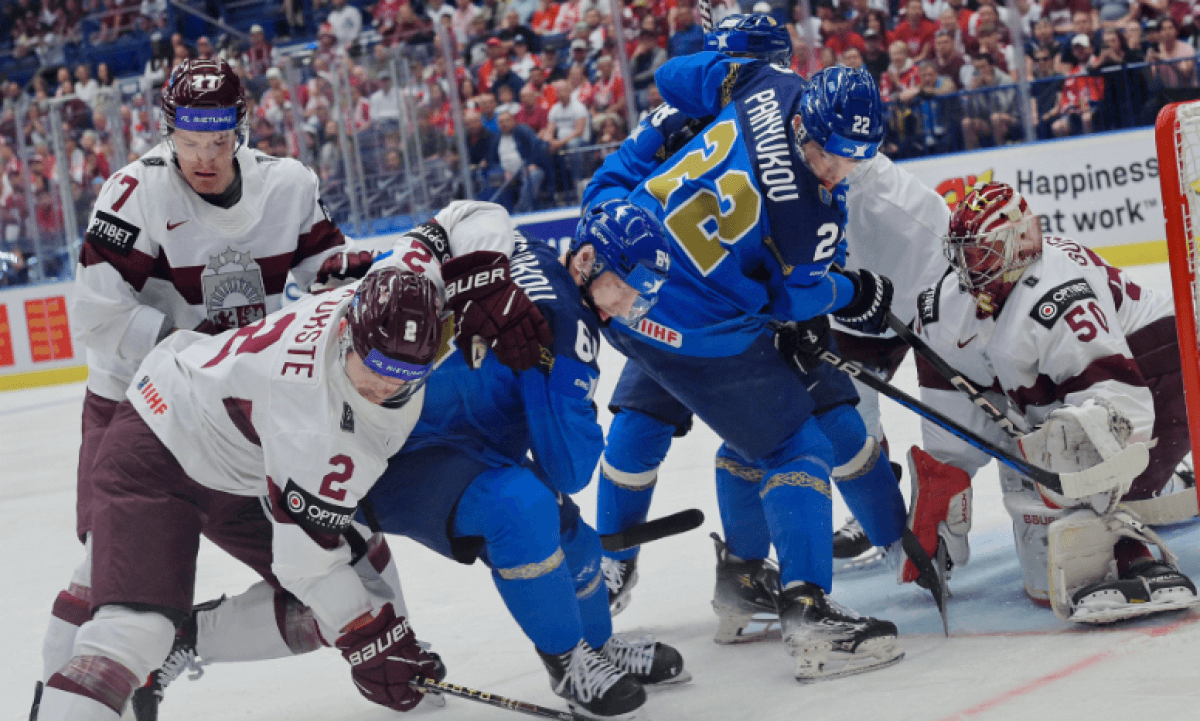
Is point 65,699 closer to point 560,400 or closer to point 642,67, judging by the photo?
point 560,400

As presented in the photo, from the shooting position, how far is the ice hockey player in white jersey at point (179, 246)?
8.39 ft

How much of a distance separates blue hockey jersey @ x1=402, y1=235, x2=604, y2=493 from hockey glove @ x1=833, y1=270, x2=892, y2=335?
774 mm

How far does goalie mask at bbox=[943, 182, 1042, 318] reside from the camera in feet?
9.18

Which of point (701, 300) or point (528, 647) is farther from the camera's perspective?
point (528, 647)

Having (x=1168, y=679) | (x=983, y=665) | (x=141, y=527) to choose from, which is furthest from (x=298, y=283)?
(x=1168, y=679)

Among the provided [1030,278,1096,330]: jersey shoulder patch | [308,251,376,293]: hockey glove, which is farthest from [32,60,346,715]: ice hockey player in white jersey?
[1030,278,1096,330]: jersey shoulder patch

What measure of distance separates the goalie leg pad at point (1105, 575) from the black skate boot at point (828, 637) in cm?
37

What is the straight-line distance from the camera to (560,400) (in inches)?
92.7

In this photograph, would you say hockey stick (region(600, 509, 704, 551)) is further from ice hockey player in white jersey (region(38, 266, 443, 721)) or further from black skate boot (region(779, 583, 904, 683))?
ice hockey player in white jersey (region(38, 266, 443, 721))

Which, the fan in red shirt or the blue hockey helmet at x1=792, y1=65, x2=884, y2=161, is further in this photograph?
the fan in red shirt

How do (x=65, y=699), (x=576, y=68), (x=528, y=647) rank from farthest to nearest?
(x=576, y=68), (x=528, y=647), (x=65, y=699)

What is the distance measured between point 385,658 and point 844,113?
138cm

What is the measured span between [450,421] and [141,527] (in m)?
0.60

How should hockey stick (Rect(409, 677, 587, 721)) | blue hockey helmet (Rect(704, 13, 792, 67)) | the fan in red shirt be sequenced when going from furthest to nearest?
the fan in red shirt → blue hockey helmet (Rect(704, 13, 792, 67)) → hockey stick (Rect(409, 677, 587, 721))
